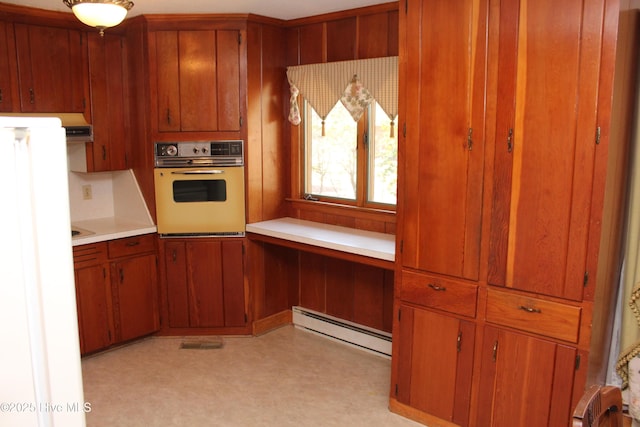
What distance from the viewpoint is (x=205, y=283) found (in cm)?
404

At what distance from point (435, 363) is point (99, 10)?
2.33 metres

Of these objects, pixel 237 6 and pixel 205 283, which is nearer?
pixel 237 6

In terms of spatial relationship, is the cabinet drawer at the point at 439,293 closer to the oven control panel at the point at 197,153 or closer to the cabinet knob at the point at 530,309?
the cabinet knob at the point at 530,309

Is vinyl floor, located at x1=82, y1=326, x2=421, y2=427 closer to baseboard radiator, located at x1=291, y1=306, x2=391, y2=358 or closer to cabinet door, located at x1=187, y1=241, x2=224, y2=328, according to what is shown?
baseboard radiator, located at x1=291, y1=306, x2=391, y2=358

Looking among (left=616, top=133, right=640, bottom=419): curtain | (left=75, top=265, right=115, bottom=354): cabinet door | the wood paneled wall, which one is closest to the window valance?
the wood paneled wall

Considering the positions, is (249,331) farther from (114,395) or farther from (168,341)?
(114,395)

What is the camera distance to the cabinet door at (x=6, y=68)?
3.41 metres

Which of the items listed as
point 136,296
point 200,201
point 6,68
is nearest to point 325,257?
point 200,201

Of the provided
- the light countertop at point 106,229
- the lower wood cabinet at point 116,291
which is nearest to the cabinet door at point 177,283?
the lower wood cabinet at point 116,291

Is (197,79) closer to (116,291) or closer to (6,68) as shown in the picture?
(6,68)

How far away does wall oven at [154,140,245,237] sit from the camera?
389 cm

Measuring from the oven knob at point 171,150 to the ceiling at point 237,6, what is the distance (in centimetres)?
92

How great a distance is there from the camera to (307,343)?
4.02 metres

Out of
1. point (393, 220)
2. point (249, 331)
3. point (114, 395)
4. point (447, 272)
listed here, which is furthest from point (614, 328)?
point (114, 395)
